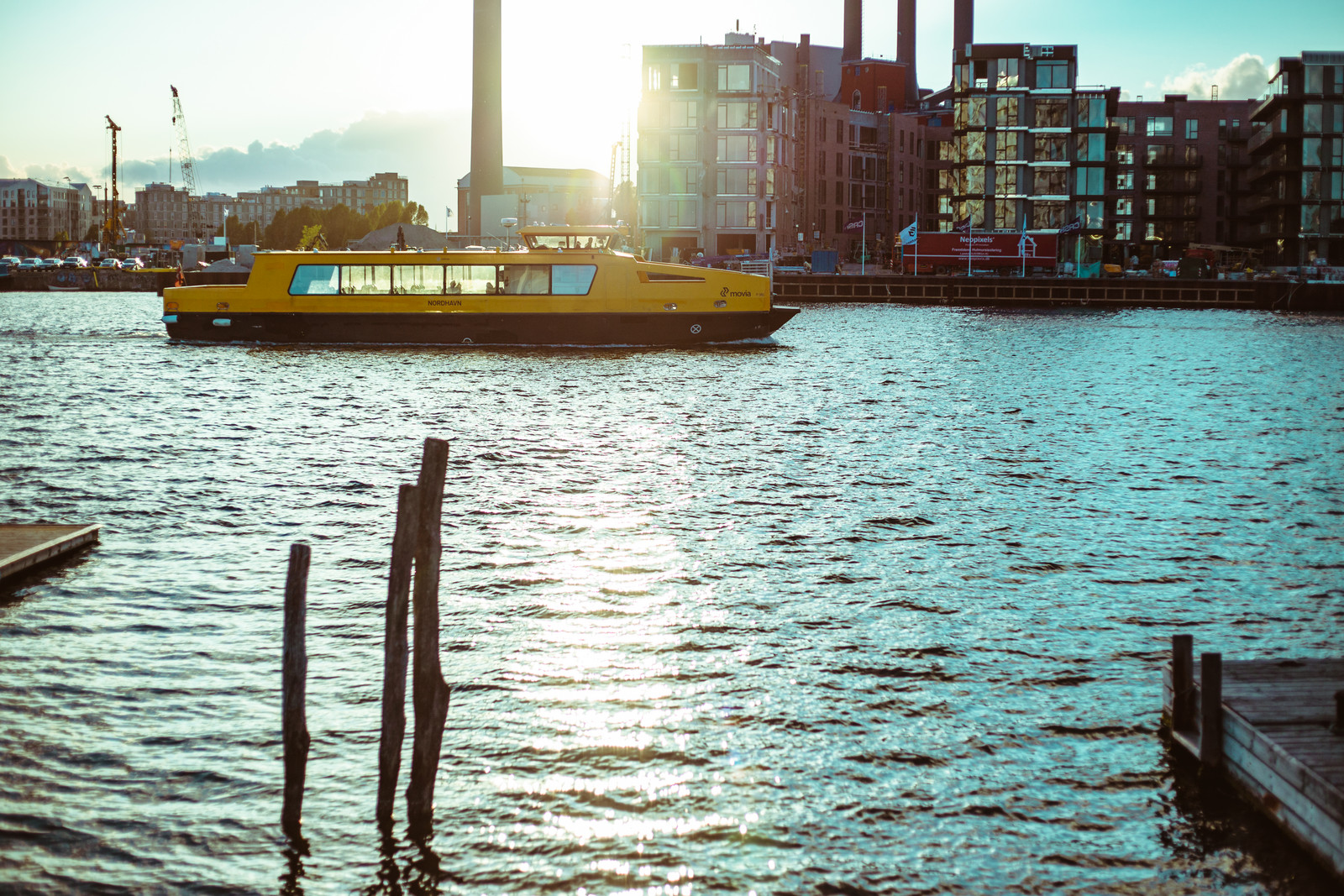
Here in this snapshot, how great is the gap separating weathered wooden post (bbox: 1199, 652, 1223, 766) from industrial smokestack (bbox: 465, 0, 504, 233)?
126 m

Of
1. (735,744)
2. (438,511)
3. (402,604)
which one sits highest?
(438,511)

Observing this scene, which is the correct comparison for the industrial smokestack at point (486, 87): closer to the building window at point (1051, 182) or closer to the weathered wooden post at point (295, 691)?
the building window at point (1051, 182)

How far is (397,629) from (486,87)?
126113 millimetres

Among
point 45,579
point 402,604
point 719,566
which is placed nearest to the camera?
point 402,604

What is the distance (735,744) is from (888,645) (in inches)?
123

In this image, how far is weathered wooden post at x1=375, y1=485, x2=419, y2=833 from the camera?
8195 millimetres

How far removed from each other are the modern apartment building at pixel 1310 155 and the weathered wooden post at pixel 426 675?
4937 inches

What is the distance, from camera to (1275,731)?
27.6 feet

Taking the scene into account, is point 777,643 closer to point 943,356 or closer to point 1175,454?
point 1175,454

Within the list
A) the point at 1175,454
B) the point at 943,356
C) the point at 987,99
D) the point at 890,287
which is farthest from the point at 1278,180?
the point at 1175,454

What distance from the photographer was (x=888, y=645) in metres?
12.7

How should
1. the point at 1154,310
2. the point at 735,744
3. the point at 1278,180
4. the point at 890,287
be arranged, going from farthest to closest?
1. the point at 1278,180
2. the point at 890,287
3. the point at 1154,310
4. the point at 735,744

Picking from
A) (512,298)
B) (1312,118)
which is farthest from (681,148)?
(512,298)

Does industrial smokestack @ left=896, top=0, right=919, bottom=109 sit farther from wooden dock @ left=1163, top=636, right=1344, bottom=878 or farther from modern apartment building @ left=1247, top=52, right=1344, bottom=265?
wooden dock @ left=1163, top=636, right=1344, bottom=878
